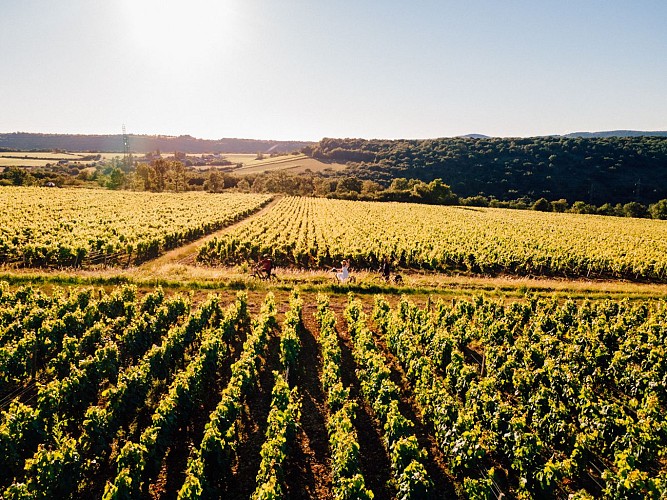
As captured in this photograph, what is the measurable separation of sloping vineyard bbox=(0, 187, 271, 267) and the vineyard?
9.90 metres

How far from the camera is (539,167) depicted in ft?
356

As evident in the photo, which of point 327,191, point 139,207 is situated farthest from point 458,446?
point 327,191

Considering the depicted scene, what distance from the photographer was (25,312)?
14617 mm

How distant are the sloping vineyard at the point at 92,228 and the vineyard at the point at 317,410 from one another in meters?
9.90

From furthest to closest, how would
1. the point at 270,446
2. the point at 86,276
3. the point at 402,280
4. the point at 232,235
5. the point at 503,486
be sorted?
the point at 232,235, the point at 402,280, the point at 86,276, the point at 503,486, the point at 270,446

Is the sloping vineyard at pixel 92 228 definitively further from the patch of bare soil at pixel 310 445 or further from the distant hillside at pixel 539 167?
the distant hillside at pixel 539 167

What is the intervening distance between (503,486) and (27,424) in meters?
10.4

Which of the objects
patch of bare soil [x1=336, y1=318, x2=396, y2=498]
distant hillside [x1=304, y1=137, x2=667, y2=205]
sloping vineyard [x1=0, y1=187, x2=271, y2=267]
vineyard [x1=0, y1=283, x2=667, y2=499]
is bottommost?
patch of bare soil [x1=336, y1=318, x2=396, y2=498]

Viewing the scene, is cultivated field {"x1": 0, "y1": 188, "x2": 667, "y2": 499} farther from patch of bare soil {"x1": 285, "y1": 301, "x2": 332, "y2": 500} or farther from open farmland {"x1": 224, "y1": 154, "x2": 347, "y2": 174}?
open farmland {"x1": 224, "y1": 154, "x2": 347, "y2": 174}

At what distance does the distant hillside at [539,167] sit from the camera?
323 ft

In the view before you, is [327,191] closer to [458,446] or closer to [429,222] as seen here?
[429,222]

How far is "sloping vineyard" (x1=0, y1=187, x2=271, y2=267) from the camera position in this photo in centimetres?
2484

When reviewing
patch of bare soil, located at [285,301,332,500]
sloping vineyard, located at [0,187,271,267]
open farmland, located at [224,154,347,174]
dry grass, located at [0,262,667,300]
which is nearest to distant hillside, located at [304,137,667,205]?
open farmland, located at [224,154,347,174]

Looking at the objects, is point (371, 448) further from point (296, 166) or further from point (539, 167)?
point (296, 166)
